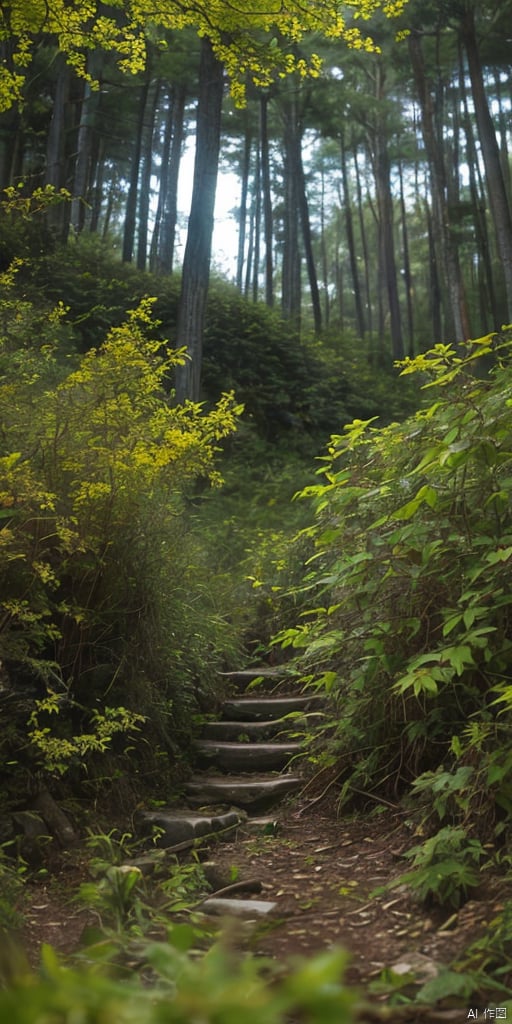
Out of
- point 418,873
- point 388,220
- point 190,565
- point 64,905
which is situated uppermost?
point 388,220

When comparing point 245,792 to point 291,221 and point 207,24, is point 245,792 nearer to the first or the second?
point 207,24

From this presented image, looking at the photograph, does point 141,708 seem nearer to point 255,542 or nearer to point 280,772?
point 280,772

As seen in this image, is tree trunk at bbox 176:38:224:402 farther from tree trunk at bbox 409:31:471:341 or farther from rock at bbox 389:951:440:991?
rock at bbox 389:951:440:991

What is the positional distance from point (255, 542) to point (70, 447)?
5.25m

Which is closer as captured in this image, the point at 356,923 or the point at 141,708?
the point at 356,923

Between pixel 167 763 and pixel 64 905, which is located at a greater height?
pixel 167 763

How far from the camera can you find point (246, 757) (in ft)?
16.4

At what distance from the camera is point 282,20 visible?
6051 mm

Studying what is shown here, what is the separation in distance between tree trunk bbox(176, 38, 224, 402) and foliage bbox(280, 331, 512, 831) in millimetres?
6694

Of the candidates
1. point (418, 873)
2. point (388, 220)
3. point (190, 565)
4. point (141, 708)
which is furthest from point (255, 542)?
point (388, 220)

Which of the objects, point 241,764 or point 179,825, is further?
point 241,764

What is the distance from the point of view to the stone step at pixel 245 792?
14.6ft

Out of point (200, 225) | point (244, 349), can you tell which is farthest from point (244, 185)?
point (200, 225)

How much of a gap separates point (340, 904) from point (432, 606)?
55.4 inches
